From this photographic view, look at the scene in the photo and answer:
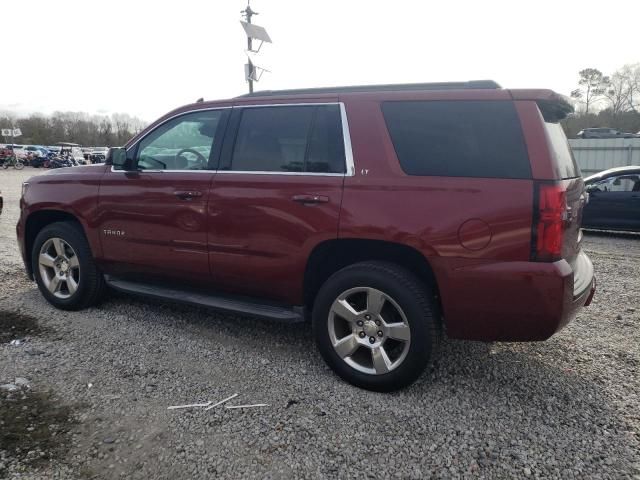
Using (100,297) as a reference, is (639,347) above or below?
below

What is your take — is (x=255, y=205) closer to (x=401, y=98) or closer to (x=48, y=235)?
(x=401, y=98)

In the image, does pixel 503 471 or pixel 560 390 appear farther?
pixel 560 390

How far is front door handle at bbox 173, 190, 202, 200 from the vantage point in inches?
145

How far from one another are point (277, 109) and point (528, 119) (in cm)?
172

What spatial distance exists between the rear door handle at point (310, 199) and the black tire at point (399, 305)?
0.47 meters

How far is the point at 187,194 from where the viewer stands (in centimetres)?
374

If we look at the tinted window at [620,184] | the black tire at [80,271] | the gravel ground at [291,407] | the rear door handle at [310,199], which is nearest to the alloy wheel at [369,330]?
the gravel ground at [291,407]

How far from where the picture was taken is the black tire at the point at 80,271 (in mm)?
4434

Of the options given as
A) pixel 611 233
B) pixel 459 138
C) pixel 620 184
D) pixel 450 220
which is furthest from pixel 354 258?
pixel 611 233

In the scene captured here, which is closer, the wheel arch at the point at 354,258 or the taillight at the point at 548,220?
the taillight at the point at 548,220

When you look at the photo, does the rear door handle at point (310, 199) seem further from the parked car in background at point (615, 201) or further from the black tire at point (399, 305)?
the parked car in background at point (615, 201)

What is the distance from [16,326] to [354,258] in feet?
9.81

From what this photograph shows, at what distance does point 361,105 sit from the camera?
324 centimetres

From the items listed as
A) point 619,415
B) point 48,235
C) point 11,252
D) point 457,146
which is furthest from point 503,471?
point 11,252
